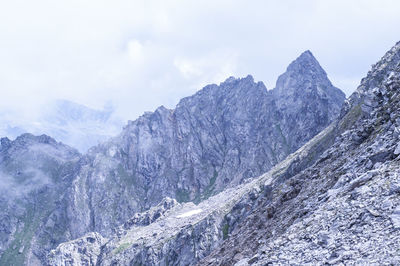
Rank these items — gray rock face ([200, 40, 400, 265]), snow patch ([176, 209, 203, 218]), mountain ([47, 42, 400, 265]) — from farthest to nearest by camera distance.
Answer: snow patch ([176, 209, 203, 218]), mountain ([47, 42, 400, 265]), gray rock face ([200, 40, 400, 265])

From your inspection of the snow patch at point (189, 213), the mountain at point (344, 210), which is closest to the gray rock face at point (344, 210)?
the mountain at point (344, 210)

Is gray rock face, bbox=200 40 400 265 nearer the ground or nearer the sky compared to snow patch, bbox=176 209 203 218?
nearer the ground

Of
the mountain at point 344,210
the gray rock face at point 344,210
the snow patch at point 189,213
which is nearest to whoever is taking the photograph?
the gray rock face at point 344,210

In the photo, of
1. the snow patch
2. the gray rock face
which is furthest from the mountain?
the snow patch

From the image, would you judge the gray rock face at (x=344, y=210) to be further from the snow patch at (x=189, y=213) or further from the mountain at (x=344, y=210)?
the snow patch at (x=189, y=213)

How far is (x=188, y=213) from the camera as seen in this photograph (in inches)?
7515

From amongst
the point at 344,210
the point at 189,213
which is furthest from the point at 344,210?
the point at 189,213

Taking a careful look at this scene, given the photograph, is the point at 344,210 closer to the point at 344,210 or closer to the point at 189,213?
the point at 344,210

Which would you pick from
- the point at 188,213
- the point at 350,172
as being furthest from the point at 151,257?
the point at 350,172

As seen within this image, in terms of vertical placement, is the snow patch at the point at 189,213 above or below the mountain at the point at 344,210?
above

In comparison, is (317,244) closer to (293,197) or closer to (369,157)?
(369,157)

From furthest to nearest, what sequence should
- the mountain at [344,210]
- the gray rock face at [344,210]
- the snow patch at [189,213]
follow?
the snow patch at [189,213] → the mountain at [344,210] → the gray rock face at [344,210]

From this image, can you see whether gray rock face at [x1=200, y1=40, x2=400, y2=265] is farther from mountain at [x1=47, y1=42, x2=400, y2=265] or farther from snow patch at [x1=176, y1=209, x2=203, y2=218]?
snow patch at [x1=176, y1=209, x2=203, y2=218]

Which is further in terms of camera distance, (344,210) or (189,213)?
(189,213)
